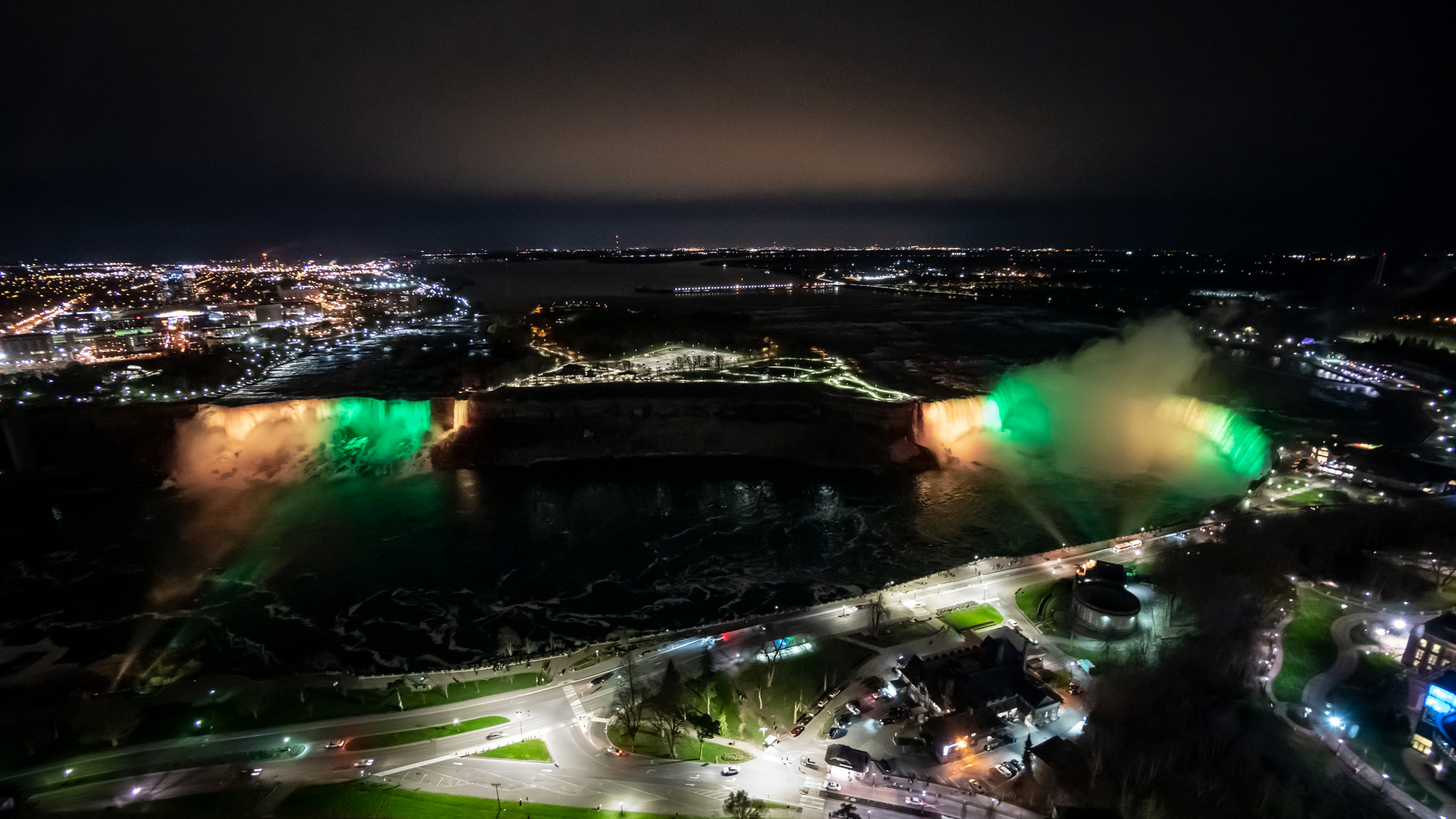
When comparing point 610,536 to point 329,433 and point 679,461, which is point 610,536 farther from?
point 329,433

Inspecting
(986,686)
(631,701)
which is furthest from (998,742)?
(631,701)

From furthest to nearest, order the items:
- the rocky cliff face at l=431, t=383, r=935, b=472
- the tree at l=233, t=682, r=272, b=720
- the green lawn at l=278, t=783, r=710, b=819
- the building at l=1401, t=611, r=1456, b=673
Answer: the rocky cliff face at l=431, t=383, r=935, b=472
the tree at l=233, t=682, r=272, b=720
the building at l=1401, t=611, r=1456, b=673
the green lawn at l=278, t=783, r=710, b=819

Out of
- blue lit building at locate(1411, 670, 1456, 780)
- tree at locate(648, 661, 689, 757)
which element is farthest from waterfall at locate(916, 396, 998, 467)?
tree at locate(648, 661, 689, 757)

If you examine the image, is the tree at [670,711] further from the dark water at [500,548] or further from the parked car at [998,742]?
the parked car at [998,742]

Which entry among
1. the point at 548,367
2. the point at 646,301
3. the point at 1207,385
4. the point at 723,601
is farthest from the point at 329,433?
the point at 646,301

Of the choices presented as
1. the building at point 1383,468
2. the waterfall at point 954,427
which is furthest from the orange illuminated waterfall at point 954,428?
the building at point 1383,468

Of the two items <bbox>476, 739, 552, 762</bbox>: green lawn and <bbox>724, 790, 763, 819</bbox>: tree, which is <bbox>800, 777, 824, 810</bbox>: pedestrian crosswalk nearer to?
<bbox>724, 790, 763, 819</bbox>: tree
